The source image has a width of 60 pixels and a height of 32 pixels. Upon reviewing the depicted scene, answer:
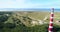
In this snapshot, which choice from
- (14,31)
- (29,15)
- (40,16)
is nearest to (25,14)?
(29,15)

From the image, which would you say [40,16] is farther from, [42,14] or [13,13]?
[13,13]

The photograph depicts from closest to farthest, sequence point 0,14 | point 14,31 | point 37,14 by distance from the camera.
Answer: point 14,31 < point 0,14 < point 37,14

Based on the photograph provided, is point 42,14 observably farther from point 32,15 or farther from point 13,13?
point 13,13

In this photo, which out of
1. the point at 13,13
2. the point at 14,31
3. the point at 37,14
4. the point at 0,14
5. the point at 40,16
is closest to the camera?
the point at 14,31

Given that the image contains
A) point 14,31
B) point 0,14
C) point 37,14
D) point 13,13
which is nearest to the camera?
point 14,31

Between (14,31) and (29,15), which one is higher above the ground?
(14,31)

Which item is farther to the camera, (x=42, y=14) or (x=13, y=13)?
(x=42, y=14)

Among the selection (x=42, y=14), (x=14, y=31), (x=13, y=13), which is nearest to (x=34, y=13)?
(x=42, y=14)

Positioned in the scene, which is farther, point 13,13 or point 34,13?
point 34,13

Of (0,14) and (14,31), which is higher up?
(14,31)
